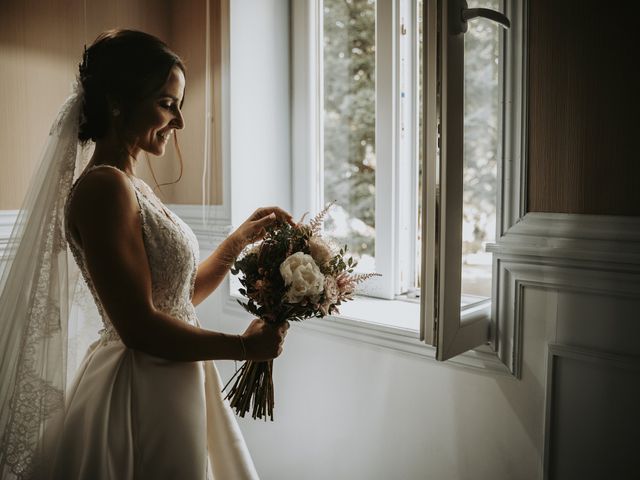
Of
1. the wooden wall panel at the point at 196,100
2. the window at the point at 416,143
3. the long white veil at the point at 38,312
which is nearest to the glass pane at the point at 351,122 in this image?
the window at the point at 416,143

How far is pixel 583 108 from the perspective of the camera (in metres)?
1.32

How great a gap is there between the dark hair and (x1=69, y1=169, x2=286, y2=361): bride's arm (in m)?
0.20

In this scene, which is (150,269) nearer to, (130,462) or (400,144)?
(130,462)

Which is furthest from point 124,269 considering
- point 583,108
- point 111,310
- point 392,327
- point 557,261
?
point 583,108

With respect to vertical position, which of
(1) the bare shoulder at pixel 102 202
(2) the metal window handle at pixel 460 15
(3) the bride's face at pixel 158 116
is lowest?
(1) the bare shoulder at pixel 102 202

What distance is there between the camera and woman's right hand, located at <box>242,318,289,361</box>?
1352mm

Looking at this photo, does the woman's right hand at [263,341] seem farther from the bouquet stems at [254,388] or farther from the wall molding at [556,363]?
the wall molding at [556,363]

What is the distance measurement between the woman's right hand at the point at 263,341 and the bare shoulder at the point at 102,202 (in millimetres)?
407

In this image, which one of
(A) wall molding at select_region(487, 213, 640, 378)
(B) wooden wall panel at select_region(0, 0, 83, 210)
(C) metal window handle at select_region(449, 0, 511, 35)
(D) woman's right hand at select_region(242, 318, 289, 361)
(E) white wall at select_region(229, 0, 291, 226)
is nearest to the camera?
(C) metal window handle at select_region(449, 0, 511, 35)

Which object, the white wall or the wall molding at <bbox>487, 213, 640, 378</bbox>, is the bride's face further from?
the wall molding at <bbox>487, 213, 640, 378</bbox>

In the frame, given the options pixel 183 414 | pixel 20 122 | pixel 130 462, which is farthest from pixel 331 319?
pixel 20 122

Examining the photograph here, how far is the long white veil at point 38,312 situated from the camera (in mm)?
1305

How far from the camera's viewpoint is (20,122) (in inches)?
84.9

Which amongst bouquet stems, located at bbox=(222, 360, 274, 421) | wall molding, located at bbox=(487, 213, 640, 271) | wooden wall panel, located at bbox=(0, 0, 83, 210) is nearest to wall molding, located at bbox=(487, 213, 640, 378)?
wall molding, located at bbox=(487, 213, 640, 271)
